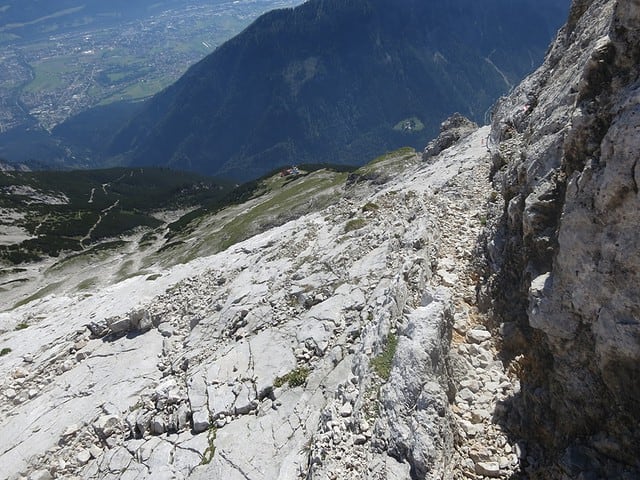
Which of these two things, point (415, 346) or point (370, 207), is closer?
point (415, 346)

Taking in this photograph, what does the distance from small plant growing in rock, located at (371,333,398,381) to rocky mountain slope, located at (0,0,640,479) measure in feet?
0.17

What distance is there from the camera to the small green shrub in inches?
1164

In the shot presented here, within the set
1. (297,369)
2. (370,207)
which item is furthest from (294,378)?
(370,207)

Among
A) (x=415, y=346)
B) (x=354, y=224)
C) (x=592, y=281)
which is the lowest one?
(x=354, y=224)

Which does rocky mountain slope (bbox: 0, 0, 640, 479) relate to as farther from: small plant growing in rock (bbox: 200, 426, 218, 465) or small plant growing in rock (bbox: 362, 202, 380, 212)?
small plant growing in rock (bbox: 362, 202, 380, 212)

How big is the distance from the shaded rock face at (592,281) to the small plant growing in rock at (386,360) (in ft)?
12.2

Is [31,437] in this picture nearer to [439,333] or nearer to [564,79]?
[439,333]

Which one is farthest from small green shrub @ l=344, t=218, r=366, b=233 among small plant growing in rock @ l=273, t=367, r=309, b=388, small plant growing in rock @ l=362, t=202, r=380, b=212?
small plant growing in rock @ l=273, t=367, r=309, b=388

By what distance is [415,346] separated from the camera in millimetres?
12336

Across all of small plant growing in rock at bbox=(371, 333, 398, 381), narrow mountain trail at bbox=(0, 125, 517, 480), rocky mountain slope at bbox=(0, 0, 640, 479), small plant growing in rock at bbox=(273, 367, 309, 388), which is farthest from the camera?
small plant growing in rock at bbox=(273, 367, 309, 388)

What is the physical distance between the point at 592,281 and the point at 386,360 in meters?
6.46

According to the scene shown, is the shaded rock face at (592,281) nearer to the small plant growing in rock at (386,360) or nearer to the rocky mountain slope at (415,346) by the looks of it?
the rocky mountain slope at (415,346)

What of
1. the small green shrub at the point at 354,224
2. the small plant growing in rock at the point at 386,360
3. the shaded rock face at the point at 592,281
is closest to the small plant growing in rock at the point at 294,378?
the small plant growing in rock at the point at 386,360

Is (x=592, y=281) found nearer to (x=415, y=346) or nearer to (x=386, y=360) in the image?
(x=415, y=346)
